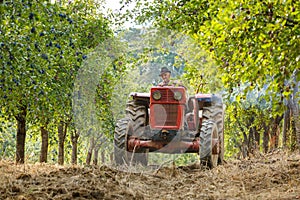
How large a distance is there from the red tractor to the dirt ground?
4.65 ft

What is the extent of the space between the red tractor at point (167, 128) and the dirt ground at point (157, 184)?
4.65ft

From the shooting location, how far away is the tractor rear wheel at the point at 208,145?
Answer: 1058 cm

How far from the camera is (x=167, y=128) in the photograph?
11266 mm

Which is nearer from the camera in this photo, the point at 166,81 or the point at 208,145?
the point at 208,145

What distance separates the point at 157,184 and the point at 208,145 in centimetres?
242

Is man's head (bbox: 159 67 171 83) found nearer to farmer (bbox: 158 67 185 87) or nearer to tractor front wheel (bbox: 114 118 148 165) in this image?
farmer (bbox: 158 67 185 87)

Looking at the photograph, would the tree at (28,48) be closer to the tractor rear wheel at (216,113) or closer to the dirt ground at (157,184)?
the dirt ground at (157,184)

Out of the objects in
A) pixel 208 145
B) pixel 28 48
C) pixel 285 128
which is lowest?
pixel 208 145

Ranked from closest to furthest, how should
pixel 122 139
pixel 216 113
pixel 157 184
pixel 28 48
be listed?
pixel 157 184, pixel 28 48, pixel 122 139, pixel 216 113

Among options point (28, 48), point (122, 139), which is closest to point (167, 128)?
point (122, 139)

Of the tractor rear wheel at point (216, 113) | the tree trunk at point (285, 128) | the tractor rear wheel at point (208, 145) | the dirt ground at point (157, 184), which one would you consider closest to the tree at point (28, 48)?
the dirt ground at point (157, 184)

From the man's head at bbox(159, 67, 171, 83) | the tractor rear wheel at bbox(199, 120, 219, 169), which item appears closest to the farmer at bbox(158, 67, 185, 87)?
the man's head at bbox(159, 67, 171, 83)

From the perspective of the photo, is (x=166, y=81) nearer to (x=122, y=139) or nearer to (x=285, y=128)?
(x=122, y=139)

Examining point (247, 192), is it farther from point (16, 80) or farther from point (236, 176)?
point (16, 80)
